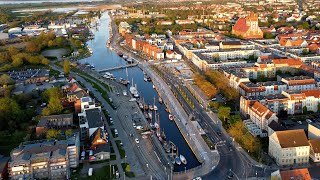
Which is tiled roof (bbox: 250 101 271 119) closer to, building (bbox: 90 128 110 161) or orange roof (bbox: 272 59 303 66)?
building (bbox: 90 128 110 161)

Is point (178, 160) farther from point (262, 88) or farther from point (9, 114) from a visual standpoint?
point (9, 114)

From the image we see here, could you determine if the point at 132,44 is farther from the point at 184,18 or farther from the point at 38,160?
the point at 38,160

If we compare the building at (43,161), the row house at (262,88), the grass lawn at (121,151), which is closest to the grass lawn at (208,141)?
the grass lawn at (121,151)

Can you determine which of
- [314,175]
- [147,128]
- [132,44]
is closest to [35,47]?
[132,44]

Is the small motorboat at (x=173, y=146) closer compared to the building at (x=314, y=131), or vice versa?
the building at (x=314, y=131)

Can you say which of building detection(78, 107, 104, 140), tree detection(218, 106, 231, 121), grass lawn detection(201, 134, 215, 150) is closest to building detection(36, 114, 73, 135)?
building detection(78, 107, 104, 140)

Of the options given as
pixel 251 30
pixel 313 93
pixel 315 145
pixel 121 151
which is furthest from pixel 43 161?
pixel 251 30

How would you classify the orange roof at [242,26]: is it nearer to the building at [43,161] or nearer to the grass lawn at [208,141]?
the grass lawn at [208,141]
